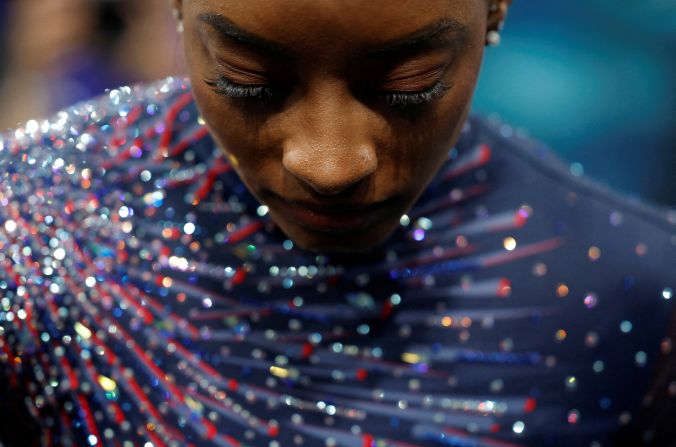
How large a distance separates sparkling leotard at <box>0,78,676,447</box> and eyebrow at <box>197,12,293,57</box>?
1.06ft

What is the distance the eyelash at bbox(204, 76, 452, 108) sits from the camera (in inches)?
30.1

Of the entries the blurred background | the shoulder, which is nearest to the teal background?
the blurred background

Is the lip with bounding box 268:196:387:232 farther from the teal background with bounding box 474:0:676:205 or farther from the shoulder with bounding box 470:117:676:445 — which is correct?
the teal background with bounding box 474:0:676:205

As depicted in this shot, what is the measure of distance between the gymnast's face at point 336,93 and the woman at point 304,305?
14cm

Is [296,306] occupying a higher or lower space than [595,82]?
lower

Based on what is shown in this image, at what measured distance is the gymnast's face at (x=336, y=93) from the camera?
714 millimetres

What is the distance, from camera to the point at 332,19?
70cm

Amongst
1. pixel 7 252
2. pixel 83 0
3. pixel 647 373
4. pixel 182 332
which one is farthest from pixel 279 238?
pixel 83 0

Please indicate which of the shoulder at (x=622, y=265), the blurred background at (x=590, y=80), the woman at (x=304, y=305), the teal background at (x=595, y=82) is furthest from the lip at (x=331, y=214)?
the teal background at (x=595, y=82)

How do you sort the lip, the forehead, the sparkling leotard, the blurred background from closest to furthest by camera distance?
the forehead < the lip < the sparkling leotard < the blurred background

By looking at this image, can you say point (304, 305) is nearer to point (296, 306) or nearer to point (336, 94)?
point (296, 306)

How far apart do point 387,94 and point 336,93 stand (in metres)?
0.05

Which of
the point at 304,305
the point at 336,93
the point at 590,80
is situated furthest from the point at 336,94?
the point at 590,80

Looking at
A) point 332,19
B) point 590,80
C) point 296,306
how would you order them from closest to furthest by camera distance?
point 332,19 < point 296,306 < point 590,80
